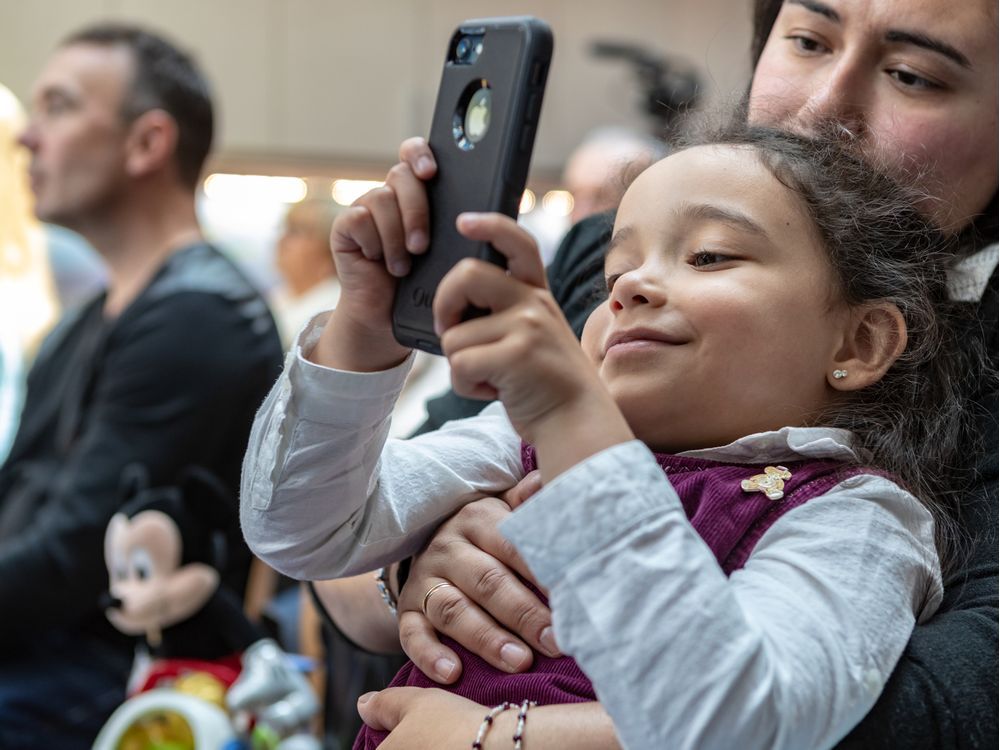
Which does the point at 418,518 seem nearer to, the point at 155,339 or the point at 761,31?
the point at 761,31

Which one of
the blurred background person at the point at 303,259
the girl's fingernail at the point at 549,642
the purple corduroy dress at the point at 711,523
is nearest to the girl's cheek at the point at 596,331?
the purple corduroy dress at the point at 711,523

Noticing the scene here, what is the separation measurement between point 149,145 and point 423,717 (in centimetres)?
195

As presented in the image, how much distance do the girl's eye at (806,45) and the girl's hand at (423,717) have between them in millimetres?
656

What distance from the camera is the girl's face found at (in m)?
0.82

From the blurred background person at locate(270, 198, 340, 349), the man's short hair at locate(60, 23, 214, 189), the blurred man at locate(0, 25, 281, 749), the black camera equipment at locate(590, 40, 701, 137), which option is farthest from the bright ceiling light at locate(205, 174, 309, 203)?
the blurred man at locate(0, 25, 281, 749)

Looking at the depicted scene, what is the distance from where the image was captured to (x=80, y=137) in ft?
8.12

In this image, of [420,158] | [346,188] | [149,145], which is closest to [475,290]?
[420,158]

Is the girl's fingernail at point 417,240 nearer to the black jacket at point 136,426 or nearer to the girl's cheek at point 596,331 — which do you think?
the girl's cheek at point 596,331

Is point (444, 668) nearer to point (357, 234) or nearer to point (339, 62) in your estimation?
point (357, 234)

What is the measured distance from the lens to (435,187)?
2.39 ft

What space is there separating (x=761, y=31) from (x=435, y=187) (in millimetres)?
708

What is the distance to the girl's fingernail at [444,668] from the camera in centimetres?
83

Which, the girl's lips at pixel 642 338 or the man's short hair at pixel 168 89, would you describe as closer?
the girl's lips at pixel 642 338

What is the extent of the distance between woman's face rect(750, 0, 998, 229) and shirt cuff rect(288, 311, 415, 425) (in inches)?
17.3
